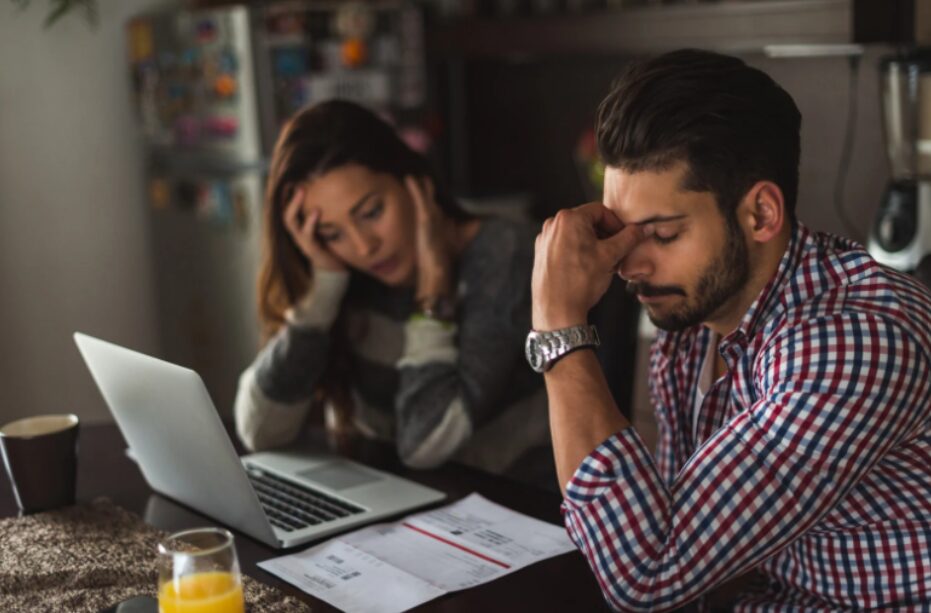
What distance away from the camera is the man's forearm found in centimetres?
119

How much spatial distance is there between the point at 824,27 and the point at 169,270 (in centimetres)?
214

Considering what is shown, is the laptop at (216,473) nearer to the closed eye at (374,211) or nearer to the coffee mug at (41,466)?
the coffee mug at (41,466)

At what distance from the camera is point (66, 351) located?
12.0 ft

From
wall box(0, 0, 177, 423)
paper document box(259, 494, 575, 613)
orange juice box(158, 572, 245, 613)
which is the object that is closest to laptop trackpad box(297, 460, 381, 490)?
paper document box(259, 494, 575, 613)

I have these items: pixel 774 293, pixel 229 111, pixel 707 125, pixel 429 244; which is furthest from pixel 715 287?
pixel 229 111

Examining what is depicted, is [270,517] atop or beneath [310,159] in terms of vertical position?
beneath

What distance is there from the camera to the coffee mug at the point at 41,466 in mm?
1480

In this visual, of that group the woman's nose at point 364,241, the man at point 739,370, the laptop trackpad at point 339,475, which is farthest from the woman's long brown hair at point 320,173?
the man at point 739,370

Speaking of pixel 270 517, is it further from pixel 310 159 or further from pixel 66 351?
pixel 66 351

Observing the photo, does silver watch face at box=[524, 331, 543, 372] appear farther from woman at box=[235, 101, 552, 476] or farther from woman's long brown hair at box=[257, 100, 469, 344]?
woman's long brown hair at box=[257, 100, 469, 344]

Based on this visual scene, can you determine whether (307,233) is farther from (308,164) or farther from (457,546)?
(457,546)

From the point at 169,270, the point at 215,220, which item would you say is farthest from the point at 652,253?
the point at 169,270

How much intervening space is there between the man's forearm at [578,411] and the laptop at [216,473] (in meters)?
0.33

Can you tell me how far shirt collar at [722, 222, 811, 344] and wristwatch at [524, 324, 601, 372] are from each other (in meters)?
0.17
